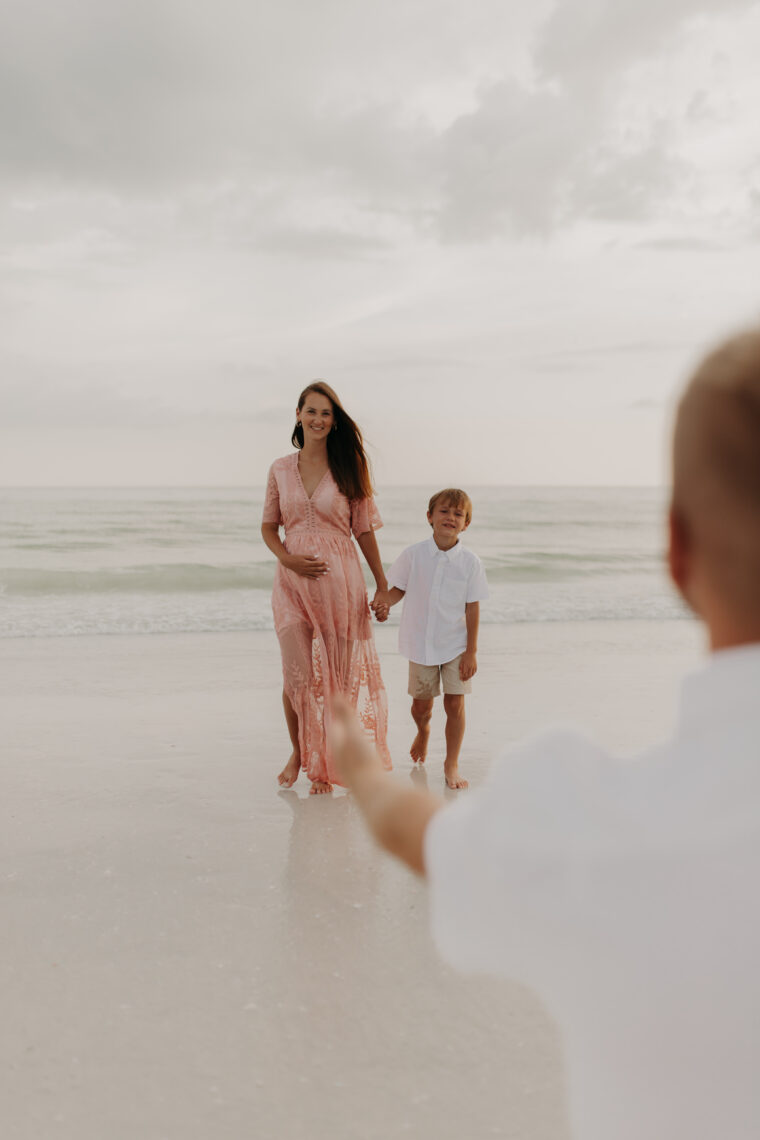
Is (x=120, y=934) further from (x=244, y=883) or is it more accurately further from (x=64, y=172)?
(x=64, y=172)

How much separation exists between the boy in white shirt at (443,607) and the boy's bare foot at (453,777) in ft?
0.09

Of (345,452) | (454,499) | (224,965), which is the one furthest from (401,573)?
(224,965)

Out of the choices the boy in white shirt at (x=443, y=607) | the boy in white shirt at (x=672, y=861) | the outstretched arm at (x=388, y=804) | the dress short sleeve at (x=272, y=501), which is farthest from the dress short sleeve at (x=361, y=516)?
the boy in white shirt at (x=672, y=861)

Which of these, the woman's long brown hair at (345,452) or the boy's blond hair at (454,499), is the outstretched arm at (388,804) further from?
the boy's blond hair at (454,499)

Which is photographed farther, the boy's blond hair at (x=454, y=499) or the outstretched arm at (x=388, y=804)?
the boy's blond hair at (x=454, y=499)

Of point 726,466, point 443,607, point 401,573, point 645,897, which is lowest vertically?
point 443,607

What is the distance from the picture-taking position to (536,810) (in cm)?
77

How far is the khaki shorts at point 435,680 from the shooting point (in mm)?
5340

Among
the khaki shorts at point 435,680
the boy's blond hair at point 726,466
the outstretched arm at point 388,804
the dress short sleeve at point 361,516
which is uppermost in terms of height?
the boy's blond hair at point 726,466

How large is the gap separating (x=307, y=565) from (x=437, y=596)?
0.77 meters

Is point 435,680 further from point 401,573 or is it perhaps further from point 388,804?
point 388,804

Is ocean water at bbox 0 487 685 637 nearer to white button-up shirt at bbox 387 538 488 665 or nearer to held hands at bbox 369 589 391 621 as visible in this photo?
white button-up shirt at bbox 387 538 488 665

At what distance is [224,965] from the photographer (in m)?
3.13

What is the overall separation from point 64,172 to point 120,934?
2043 centimetres
